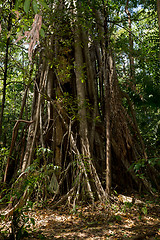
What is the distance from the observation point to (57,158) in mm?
3893

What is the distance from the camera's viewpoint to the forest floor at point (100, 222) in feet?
7.61

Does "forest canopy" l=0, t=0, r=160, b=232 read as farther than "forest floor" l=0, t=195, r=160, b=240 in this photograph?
Yes

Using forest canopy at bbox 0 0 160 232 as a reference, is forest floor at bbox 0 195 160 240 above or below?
below

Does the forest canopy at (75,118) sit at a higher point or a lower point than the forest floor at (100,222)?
higher

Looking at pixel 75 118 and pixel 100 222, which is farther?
pixel 75 118

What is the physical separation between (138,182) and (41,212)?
6.02 ft

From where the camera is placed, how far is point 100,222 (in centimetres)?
272

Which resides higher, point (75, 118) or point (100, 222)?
point (75, 118)

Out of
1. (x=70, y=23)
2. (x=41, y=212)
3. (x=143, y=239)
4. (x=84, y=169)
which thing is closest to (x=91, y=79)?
(x=70, y=23)

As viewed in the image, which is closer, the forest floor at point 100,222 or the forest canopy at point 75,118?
the forest floor at point 100,222

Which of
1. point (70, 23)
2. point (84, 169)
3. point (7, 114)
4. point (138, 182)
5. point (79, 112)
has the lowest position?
point (138, 182)

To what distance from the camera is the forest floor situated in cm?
232

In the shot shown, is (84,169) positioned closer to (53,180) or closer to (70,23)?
(53,180)

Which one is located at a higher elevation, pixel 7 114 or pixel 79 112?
pixel 7 114
